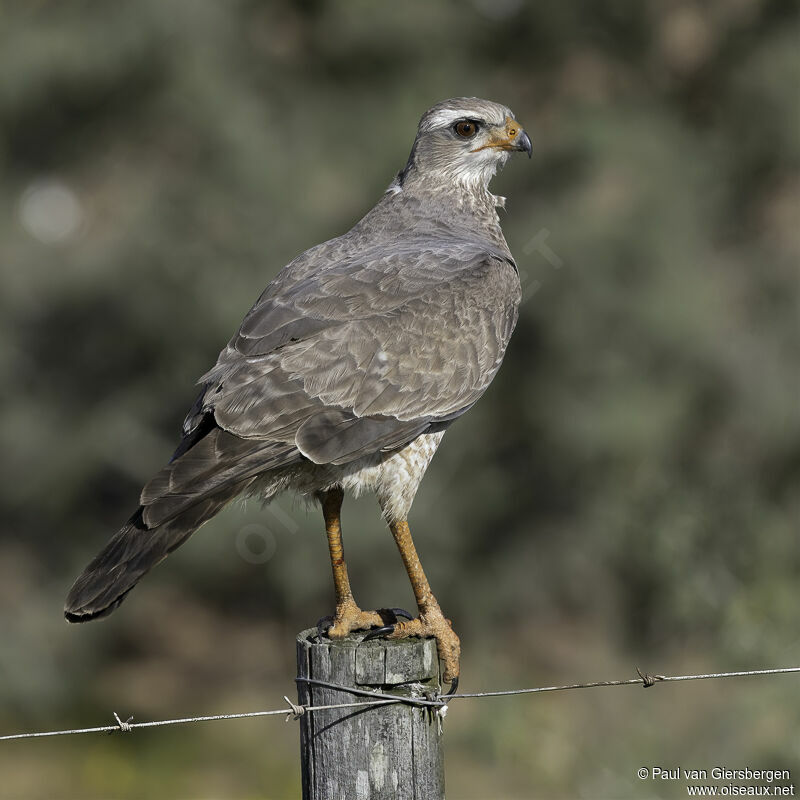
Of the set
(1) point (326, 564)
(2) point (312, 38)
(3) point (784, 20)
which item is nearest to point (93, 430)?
(1) point (326, 564)

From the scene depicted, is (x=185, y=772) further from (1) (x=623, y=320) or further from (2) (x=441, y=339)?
(2) (x=441, y=339)

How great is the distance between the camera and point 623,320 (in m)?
9.97

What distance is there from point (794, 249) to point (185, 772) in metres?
7.54

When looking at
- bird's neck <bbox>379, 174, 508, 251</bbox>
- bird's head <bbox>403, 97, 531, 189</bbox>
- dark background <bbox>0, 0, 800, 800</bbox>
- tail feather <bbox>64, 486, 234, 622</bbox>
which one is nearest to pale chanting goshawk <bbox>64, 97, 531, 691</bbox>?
Answer: tail feather <bbox>64, 486, 234, 622</bbox>

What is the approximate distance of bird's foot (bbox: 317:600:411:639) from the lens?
347 centimetres

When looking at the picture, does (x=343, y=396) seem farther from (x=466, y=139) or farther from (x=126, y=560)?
(x=466, y=139)

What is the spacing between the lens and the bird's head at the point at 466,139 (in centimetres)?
473

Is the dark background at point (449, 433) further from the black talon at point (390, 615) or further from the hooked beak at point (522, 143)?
the black talon at point (390, 615)

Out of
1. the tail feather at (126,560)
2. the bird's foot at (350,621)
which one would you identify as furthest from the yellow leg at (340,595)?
the tail feather at (126,560)

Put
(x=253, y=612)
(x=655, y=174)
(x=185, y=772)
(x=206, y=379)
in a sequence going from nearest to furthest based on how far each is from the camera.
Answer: (x=206, y=379), (x=185, y=772), (x=655, y=174), (x=253, y=612)
